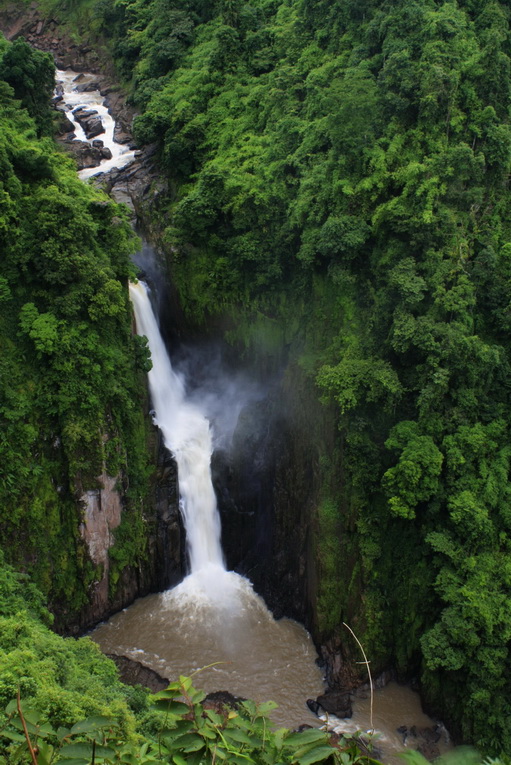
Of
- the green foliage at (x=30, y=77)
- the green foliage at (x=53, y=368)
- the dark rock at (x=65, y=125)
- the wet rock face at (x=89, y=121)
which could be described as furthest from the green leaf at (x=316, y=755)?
the wet rock face at (x=89, y=121)

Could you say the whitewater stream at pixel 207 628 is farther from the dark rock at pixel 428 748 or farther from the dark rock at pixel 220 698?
the dark rock at pixel 428 748

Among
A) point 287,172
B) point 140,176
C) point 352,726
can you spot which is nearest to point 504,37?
point 287,172

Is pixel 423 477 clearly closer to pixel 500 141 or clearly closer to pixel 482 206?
pixel 482 206

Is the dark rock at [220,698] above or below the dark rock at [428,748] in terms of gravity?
above

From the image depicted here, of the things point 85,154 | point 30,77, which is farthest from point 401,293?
point 85,154

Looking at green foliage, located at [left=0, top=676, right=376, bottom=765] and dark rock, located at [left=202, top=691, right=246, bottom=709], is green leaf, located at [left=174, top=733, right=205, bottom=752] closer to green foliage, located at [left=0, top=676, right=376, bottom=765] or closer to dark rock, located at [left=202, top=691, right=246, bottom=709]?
green foliage, located at [left=0, top=676, right=376, bottom=765]

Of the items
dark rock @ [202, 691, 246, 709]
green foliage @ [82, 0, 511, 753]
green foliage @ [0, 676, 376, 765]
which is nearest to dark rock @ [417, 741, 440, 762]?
green foliage @ [82, 0, 511, 753]

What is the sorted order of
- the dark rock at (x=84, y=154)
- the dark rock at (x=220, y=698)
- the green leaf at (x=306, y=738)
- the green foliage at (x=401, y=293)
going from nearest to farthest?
1. the green leaf at (x=306, y=738)
2. the green foliage at (x=401, y=293)
3. the dark rock at (x=220, y=698)
4. the dark rock at (x=84, y=154)
